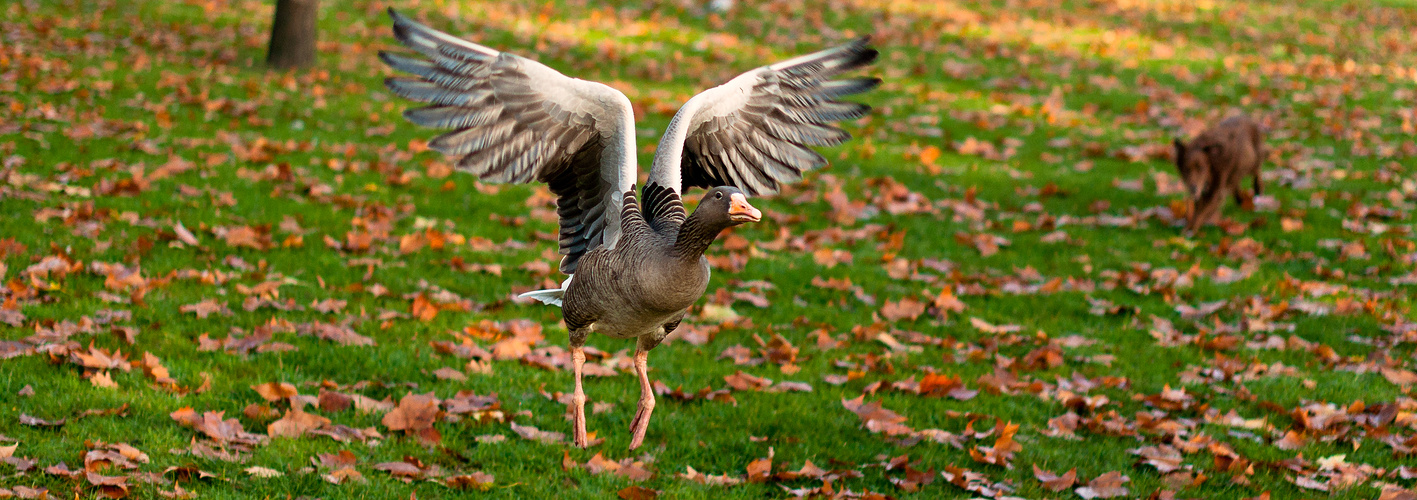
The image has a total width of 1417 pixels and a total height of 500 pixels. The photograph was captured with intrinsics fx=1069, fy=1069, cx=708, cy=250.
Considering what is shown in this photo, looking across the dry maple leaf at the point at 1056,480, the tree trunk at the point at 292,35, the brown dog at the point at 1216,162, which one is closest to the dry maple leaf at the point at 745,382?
the dry maple leaf at the point at 1056,480

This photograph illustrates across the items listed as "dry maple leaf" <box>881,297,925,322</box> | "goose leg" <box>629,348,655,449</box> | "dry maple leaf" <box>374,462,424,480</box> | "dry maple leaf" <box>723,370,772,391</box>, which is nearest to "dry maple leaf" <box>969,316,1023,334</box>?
"dry maple leaf" <box>881,297,925,322</box>

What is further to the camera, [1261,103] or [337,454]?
[1261,103]

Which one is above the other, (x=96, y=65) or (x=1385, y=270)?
(x=1385, y=270)

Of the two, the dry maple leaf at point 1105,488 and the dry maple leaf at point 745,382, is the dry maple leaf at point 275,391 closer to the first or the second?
the dry maple leaf at point 745,382

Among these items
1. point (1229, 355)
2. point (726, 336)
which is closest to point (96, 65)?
point (726, 336)

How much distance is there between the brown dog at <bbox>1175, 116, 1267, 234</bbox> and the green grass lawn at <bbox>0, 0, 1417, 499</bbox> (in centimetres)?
34

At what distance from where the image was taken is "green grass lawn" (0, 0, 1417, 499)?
513cm

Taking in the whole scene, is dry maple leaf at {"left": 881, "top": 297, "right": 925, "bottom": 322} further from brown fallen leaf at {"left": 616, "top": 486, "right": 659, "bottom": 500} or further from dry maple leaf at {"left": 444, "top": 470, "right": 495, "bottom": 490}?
dry maple leaf at {"left": 444, "top": 470, "right": 495, "bottom": 490}

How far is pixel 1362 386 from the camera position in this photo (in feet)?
21.6

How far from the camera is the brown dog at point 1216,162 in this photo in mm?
9547

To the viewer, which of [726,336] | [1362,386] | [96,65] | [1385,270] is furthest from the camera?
[96,65]

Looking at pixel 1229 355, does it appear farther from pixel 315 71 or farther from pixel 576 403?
pixel 315 71

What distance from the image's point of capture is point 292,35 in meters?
14.7

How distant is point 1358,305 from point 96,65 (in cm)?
1461
